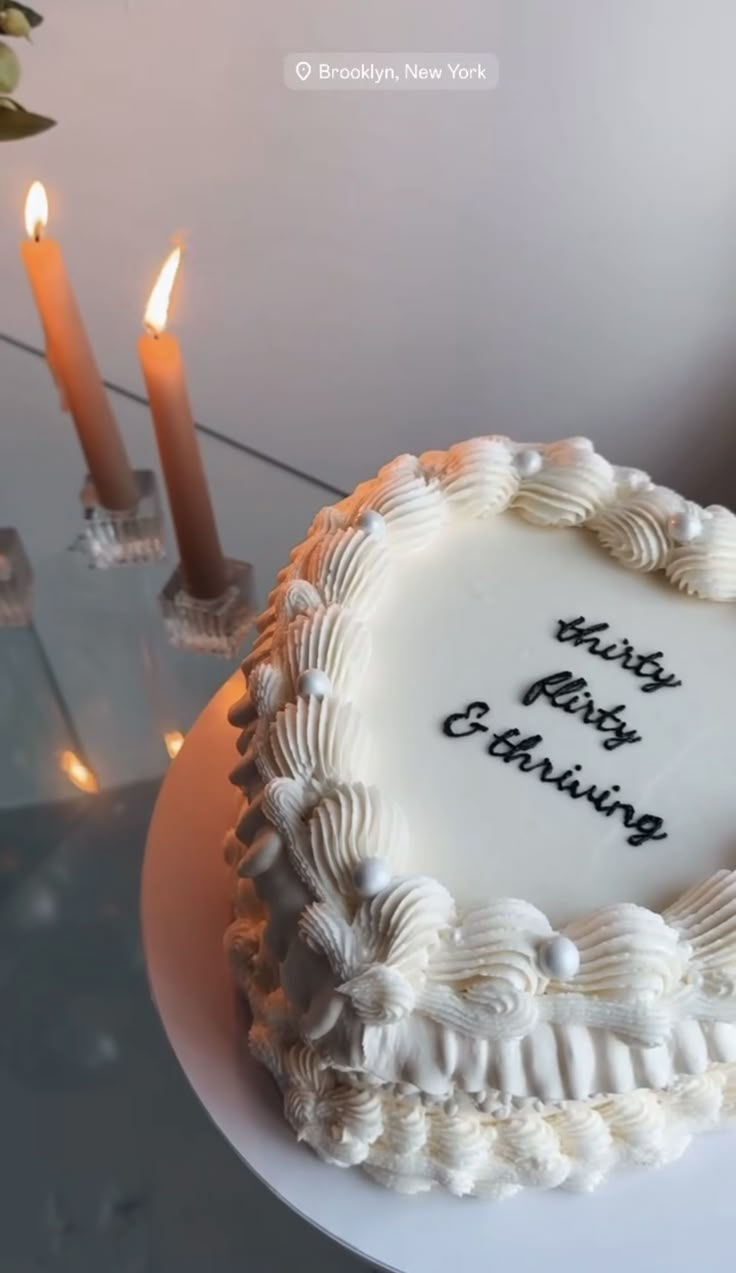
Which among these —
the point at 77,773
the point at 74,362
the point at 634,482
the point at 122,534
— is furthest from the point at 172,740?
the point at 634,482

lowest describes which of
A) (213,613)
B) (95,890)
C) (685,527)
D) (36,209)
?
(95,890)

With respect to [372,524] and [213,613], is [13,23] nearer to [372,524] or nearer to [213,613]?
[372,524]

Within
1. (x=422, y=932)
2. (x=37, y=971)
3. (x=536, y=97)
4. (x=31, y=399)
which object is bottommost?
(x=37, y=971)

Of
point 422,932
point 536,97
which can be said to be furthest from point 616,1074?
point 536,97

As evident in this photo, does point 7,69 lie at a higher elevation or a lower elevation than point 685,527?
higher

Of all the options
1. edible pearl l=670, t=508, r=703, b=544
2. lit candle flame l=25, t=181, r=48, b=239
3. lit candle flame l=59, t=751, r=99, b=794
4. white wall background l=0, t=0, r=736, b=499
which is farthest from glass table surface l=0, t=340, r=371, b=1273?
edible pearl l=670, t=508, r=703, b=544

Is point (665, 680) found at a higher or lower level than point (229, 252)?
lower

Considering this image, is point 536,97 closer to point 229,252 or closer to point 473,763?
point 229,252

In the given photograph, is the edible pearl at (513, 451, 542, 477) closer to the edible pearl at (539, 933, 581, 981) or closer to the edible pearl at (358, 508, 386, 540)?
the edible pearl at (358, 508, 386, 540)

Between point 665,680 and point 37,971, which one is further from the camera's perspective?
point 37,971
